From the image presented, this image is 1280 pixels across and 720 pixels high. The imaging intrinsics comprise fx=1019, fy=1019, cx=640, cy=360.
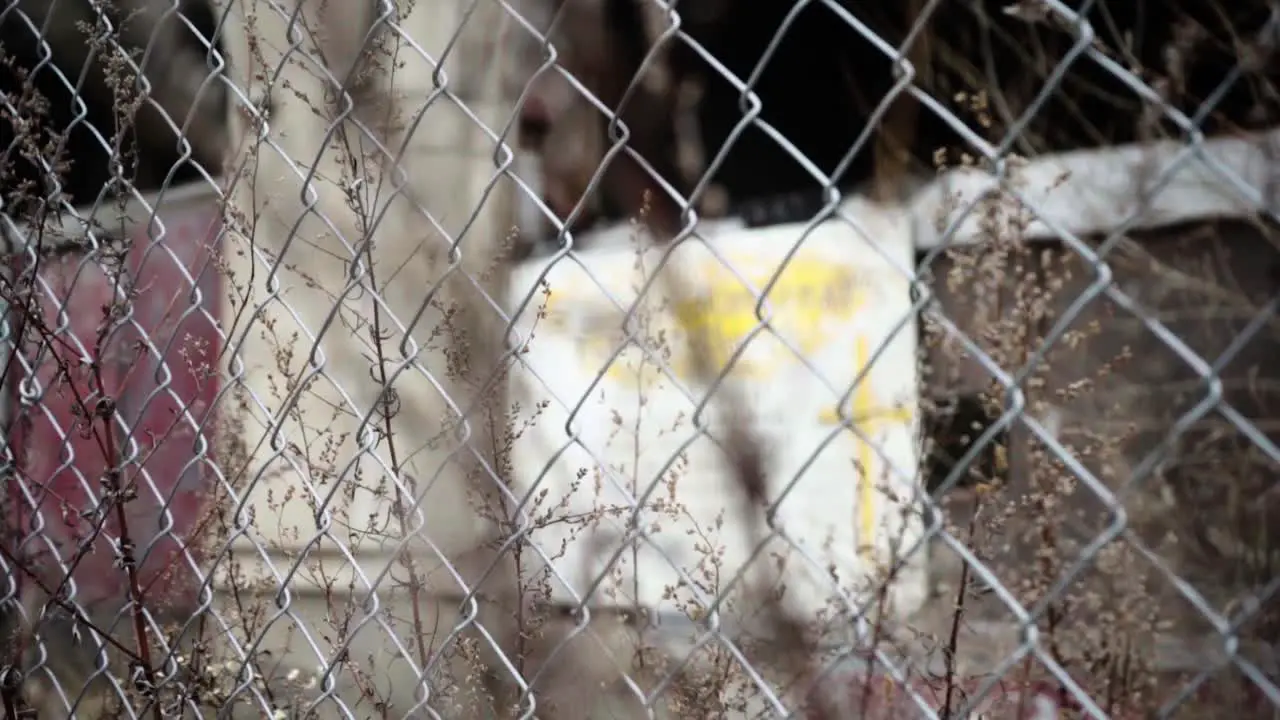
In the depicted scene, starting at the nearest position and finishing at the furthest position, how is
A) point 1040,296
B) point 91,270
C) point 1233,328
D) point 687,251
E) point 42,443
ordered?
point 1040,296 → point 91,270 → point 42,443 → point 687,251 → point 1233,328

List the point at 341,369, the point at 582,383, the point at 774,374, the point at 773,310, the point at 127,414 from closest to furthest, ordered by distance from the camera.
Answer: the point at 341,369
the point at 127,414
the point at 773,310
the point at 774,374
the point at 582,383

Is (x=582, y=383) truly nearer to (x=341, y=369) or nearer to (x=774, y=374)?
(x=774, y=374)

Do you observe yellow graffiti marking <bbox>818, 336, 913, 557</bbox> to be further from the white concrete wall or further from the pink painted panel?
the pink painted panel

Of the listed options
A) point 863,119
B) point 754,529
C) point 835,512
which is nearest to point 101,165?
point 754,529

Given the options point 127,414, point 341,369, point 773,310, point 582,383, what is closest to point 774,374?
point 773,310

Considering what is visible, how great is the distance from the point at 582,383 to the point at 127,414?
1129 mm

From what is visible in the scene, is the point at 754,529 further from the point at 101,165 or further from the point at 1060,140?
the point at 1060,140

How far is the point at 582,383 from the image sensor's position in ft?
8.58

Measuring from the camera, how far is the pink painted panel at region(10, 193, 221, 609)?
53.7 inches

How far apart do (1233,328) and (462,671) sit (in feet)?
6.76

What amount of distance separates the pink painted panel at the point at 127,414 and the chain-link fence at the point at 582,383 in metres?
0.01

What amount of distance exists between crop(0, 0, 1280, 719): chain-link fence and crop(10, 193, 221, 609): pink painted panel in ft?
0.04

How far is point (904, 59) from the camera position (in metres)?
0.84

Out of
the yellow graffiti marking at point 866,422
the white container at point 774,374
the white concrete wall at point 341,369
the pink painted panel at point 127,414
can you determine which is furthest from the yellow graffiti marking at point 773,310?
the pink painted panel at point 127,414
